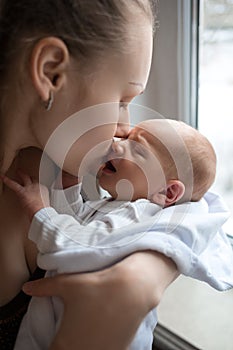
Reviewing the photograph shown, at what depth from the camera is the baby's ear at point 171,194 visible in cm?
85

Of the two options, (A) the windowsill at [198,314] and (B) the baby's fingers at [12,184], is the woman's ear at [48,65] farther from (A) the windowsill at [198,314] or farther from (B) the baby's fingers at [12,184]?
(A) the windowsill at [198,314]

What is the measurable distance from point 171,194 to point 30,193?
25 centimetres

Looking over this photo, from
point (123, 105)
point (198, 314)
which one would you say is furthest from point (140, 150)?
point (198, 314)

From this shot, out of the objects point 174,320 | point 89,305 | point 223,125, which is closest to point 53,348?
point 89,305

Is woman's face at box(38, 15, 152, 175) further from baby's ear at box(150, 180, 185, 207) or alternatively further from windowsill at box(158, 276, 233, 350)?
windowsill at box(158, 276, 233, 350)

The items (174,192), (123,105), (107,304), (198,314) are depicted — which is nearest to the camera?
(107,304)

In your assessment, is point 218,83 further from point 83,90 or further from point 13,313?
point 13,313

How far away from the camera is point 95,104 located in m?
0.68

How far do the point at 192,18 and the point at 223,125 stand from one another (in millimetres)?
257

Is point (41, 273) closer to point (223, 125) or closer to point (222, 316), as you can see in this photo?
point (222, 316)

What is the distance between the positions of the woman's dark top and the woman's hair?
1.21 ft

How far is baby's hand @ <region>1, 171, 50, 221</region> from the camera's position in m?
0.74

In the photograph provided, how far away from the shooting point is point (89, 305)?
63cm

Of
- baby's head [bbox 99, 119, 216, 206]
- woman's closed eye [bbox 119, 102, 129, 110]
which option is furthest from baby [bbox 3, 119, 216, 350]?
woman's closed eye [bbox 119, 102, 129, 110]
